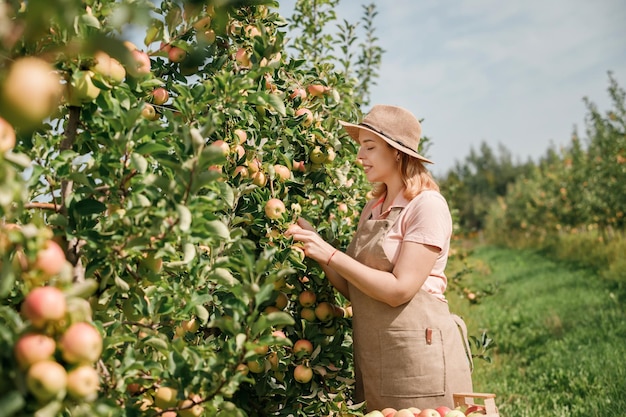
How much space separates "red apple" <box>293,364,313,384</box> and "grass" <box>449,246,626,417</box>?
2.38 metres

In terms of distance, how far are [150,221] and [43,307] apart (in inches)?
14.7

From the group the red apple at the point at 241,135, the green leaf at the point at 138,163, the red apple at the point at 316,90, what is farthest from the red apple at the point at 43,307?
the red apple at the point at 316,90

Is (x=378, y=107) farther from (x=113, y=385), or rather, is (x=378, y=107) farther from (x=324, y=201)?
(x=113, y=385)

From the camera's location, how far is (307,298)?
2299 mm

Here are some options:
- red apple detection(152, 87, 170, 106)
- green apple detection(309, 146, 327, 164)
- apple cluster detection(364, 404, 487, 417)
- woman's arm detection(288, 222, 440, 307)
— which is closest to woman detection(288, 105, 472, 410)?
woman's arm detection(288, 222, 440, 307)

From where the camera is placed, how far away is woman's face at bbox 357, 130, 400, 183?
233cm

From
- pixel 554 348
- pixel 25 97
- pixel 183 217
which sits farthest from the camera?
pixel 554 348

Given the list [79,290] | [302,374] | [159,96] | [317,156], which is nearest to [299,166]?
[317,156]

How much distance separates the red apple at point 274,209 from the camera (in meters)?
2.11

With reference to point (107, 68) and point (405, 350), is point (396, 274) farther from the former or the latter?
point (107, 68)

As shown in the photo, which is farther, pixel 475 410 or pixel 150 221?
pixel 475 410

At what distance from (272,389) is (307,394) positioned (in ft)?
0.49

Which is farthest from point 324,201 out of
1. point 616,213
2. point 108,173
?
point 616,213

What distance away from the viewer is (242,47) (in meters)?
2.29
